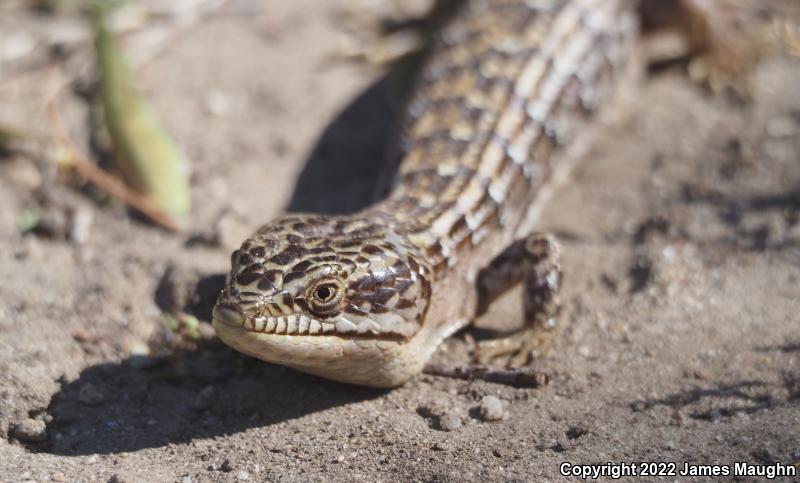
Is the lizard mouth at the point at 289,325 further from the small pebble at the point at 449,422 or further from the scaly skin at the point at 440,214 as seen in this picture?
the small pebble at the point at 449,422

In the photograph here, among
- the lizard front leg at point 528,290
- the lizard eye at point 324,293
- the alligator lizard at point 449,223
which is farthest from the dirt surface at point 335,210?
the lizard eye at point 324,293

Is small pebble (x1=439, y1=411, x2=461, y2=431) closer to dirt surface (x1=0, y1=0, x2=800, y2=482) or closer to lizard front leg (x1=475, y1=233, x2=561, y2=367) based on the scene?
dirt surface (x1=0, y1=0, x2=800, y2=482)

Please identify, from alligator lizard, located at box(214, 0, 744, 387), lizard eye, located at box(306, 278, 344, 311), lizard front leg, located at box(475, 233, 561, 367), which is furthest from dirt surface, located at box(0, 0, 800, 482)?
lizard eye, located at box(306, 278, 344, 311)

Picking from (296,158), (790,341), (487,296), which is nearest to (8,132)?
(296,158)

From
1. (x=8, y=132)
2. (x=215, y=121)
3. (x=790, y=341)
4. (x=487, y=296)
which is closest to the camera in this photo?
(x=790, y=341)

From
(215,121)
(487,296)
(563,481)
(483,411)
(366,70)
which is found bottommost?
(563,481)

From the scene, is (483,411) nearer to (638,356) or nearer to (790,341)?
(638,356)

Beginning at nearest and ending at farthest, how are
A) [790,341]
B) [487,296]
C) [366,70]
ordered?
[790,341], [487,296], [366,70]
